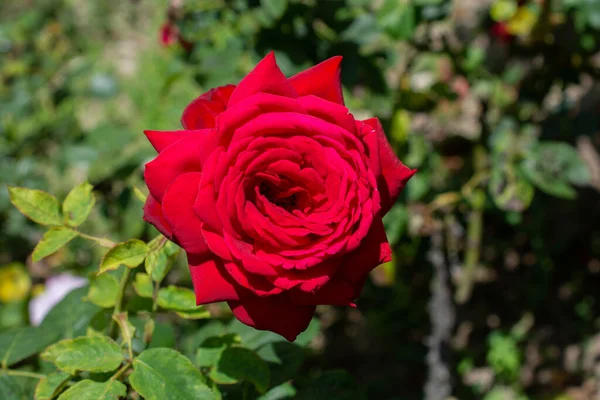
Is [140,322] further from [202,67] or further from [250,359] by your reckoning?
[202,67]

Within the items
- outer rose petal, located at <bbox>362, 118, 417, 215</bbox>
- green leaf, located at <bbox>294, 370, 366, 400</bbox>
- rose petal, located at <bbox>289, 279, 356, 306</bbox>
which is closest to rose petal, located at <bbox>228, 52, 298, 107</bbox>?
outer rose petal, located at <bbox>362, 118, 417, 215</bbox>

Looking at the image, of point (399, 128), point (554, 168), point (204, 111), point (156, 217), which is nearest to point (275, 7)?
point (399, 128)

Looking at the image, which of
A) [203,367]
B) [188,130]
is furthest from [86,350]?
[188,130]

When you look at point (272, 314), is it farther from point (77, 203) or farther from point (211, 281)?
point (77, 203)

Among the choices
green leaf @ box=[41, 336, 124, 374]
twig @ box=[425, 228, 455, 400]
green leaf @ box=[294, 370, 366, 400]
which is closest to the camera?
green leaf @ box=[41, 336, 124, 374]

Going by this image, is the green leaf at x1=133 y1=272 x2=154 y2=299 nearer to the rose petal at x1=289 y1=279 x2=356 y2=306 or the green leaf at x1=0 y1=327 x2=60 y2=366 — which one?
the green leaf at x1=0 y1=327 x2=60 y2=366

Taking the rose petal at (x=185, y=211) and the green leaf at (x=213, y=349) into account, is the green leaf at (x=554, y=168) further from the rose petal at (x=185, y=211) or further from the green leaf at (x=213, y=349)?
the rose petal at (x=185, y=211)
